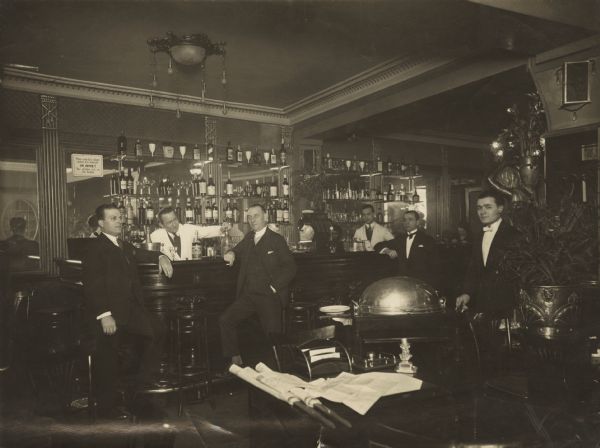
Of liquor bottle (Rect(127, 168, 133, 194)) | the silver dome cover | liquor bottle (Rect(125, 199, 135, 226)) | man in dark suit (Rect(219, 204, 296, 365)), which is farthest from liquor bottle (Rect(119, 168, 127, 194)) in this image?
the silver dome cover

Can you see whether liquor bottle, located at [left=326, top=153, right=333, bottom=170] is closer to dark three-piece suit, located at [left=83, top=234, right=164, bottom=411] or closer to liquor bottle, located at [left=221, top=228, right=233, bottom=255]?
liquor bottle, located at [left=221, top=228, right=233, bottom=255]

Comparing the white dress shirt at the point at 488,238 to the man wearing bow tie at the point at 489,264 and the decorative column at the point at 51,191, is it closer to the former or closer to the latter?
the man wearing bow tie at the point at 489,264

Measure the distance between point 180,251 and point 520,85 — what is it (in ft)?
15.0

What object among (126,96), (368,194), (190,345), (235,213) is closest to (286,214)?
(235,213)

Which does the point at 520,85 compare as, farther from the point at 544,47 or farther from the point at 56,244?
the point at 56,244

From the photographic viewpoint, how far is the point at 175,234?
6523 millimetres

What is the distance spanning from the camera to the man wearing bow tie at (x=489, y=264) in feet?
12.1

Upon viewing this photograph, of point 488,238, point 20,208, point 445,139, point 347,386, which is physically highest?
point 445,139

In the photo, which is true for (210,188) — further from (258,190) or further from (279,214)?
(279,214)

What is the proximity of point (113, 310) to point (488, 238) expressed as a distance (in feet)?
9.91

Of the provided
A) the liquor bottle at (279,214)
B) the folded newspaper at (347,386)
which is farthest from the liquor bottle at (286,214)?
the folded newspaper at (347,386)

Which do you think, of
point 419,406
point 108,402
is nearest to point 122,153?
point 108,402

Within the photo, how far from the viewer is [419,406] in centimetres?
197

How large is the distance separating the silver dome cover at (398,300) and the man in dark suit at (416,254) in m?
2.35
